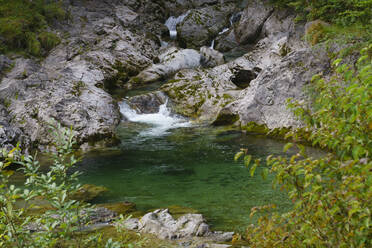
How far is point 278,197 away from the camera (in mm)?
7125

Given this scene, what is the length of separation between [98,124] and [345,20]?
12.1m

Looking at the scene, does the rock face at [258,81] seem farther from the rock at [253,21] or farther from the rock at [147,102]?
the rock at [147,102]

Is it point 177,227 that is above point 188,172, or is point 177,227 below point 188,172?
above

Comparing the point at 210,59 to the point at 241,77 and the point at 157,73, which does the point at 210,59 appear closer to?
the point at 157,73

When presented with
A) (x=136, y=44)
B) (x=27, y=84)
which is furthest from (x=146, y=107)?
(x=136, y=44)

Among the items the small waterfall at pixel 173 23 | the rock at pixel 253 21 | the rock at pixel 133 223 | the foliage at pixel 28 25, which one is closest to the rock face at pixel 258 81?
the rock at pixel 253 21

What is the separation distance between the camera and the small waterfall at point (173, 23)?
31991mm

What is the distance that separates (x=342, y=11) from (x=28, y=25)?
853 inches

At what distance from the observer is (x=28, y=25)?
22.8 m

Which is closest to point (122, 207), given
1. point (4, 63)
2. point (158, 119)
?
point (158, 119)

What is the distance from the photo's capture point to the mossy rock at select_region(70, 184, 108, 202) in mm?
7883

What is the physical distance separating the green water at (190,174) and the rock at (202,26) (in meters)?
16.5

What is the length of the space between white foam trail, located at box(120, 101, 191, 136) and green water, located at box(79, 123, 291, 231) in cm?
83

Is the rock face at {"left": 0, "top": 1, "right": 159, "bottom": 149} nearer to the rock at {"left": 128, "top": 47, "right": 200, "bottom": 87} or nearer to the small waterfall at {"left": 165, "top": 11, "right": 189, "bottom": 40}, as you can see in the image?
the rock at {"left": 128, "top": 47, "right": 200, "bottom": 87}
